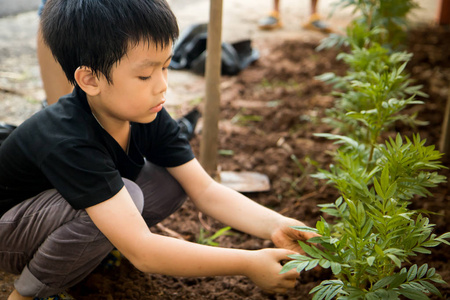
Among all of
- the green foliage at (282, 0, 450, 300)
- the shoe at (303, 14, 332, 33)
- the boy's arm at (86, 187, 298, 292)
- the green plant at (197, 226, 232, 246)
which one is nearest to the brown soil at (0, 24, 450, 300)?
the green plant at (197, 226, 232, 246)

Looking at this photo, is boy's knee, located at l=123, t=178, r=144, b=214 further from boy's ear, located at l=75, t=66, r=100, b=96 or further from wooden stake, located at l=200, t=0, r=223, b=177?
wooden stake, located at l=200, t=0, r=223, b=177

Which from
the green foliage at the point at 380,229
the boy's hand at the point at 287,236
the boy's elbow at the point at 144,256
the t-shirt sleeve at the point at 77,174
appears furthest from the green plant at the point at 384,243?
the t-shirt sleeve at the point at 77,174

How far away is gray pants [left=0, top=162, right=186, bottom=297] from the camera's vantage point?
1622mm

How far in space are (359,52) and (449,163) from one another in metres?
0.89

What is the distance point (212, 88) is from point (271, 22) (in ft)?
11.3

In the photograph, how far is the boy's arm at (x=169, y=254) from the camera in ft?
4.97

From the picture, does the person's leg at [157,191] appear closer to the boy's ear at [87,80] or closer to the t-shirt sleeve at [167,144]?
the t-shirt sleeve at [167,144]

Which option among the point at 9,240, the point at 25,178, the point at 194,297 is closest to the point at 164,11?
the point at 25,178

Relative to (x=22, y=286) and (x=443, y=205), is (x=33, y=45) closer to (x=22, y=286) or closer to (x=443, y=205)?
(x=22, y=286)

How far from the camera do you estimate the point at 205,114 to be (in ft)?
8.22

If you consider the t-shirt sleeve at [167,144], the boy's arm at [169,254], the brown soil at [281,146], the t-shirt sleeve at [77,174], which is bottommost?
the brown soil at [281,146]

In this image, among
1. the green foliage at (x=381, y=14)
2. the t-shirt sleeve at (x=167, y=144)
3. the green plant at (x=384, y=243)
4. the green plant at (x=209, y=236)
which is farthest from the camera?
the green foliage at (x=381, y=14)

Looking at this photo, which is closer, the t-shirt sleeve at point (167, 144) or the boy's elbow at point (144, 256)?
the boy's elbow at point (144, 256)

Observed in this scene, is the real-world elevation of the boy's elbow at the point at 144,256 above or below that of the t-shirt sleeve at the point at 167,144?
below
